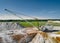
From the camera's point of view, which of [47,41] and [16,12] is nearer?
[47,41]

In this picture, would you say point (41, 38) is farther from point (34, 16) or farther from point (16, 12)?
point (16, 12)

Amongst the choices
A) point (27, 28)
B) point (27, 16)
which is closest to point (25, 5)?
point (27, 16)

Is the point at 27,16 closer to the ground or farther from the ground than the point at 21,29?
farther from the ground

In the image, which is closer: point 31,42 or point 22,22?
point 31,42

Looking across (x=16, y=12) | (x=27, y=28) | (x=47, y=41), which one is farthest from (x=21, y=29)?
(x=47, y=41)

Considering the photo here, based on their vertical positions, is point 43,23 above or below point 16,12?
below

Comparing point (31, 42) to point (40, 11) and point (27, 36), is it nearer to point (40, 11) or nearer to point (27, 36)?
point (27, 36)

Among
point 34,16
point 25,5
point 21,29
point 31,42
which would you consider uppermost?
point 25,5
